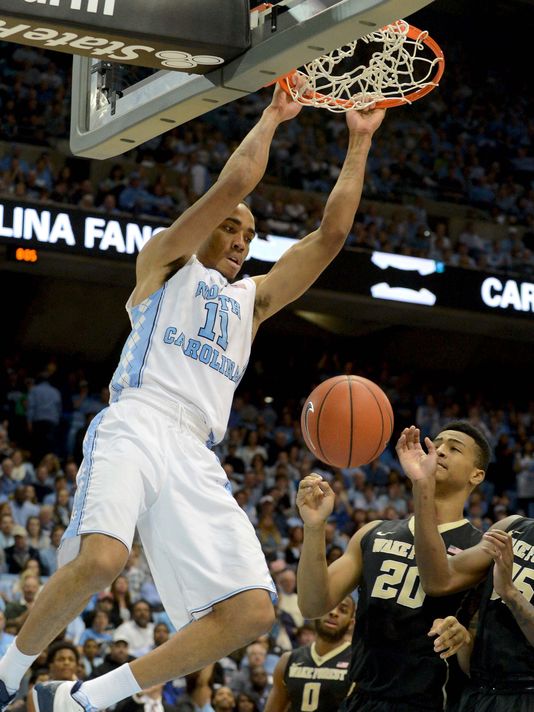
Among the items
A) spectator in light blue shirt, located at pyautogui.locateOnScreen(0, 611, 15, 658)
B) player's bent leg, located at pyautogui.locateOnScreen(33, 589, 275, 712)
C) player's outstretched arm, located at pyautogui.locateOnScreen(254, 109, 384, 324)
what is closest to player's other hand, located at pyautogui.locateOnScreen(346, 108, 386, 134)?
player's outstretched arm, located at pyautogui.locateOnScreen(254, 109, 384, 324)

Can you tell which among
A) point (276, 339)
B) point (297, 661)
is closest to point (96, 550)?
point (297, 661)

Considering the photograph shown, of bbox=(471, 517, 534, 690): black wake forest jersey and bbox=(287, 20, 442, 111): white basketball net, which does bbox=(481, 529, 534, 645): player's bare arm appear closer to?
bbox=(471, 517, 534, 690): black wake forest jersey

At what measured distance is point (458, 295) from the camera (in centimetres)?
1519

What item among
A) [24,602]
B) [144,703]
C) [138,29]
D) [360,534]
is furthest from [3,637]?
[138,29]

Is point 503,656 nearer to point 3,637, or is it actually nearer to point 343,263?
point 3,637

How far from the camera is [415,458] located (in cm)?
455

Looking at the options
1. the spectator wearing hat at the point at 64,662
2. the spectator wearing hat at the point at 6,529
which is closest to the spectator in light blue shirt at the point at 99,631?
the spectator wearing hat at the point at 64,662

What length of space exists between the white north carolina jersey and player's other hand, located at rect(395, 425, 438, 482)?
29.7 inches

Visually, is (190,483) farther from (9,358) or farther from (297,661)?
(9,358)

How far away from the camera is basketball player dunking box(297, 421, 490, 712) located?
4.64 m

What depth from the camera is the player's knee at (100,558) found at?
3.68 metres

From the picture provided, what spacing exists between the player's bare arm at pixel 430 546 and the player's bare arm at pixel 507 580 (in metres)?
0.12

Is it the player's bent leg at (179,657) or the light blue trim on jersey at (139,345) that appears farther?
the light blue trim on jersey at (139,345)

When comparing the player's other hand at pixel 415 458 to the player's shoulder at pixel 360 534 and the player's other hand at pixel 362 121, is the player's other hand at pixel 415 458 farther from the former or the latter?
the player's other hand at pixel 362 121
